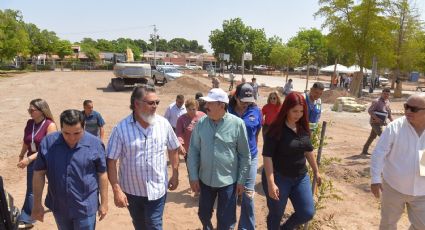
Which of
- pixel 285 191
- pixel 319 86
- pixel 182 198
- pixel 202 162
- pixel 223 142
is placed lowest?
pixel 182 198

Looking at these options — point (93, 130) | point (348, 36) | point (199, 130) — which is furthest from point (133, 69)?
point (199, 130)

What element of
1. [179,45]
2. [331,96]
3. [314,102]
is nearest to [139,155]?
[314,102]

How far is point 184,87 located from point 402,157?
21.0 meters

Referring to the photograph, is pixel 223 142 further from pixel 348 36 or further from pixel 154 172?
pixel 348 36

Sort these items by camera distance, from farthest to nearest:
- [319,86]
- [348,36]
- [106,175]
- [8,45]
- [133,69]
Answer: [8,45], [348,36], [133,69], [319,86], [106,175]

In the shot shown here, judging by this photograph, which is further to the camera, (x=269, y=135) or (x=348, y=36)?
(x=348, y=36)

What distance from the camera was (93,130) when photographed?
19.4ft

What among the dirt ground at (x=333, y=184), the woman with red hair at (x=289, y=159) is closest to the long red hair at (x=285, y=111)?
the woman with red hair at (x=289, y=159)

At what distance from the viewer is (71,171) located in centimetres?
287

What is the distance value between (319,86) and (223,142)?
292 cm

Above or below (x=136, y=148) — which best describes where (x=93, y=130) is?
below

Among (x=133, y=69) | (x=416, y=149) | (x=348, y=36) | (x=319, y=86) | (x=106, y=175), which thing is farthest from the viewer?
(x=348, y=36)

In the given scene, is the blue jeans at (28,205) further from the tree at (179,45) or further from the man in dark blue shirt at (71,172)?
the tree at (179,45)

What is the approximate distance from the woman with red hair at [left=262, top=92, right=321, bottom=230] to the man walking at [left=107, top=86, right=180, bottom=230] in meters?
0.99
